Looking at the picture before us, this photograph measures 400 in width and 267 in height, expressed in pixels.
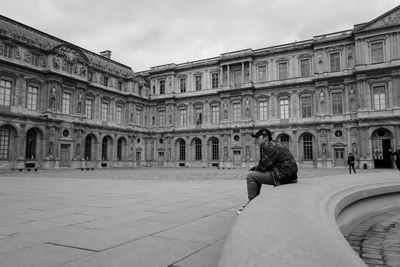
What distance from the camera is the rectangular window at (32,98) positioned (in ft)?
102

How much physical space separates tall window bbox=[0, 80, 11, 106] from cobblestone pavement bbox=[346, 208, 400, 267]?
31325mm

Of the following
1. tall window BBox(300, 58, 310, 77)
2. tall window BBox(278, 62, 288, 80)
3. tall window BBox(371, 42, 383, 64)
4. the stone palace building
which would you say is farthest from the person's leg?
tall window BBox(278, 62, 288, 80)

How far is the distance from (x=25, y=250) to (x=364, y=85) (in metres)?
36.3

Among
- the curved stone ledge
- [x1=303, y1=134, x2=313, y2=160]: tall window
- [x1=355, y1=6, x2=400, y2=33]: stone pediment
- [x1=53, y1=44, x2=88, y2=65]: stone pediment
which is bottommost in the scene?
the curved stone ledge

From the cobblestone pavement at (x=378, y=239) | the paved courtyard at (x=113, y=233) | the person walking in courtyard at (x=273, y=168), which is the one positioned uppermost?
the person walking in courtyard at (x=273, y=168)

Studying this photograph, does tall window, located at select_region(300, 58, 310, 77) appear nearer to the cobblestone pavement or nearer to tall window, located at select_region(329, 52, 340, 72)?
tall window, located at select_region(329, 52, 340, 72)

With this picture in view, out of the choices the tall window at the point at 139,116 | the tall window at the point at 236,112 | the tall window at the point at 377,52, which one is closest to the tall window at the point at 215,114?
the tall window at the point at 236,112

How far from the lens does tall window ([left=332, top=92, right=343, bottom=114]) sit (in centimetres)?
3547

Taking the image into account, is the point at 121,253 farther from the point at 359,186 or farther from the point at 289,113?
the point at 289,113

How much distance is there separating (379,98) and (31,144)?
117ft

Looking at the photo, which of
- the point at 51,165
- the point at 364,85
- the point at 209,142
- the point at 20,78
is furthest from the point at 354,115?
the point at 20,78

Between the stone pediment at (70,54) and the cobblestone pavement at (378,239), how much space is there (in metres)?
33.7

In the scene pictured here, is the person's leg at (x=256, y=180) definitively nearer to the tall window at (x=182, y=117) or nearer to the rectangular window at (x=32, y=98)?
the rectangular window at (x=32, y=98)

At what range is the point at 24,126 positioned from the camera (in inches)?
1189
